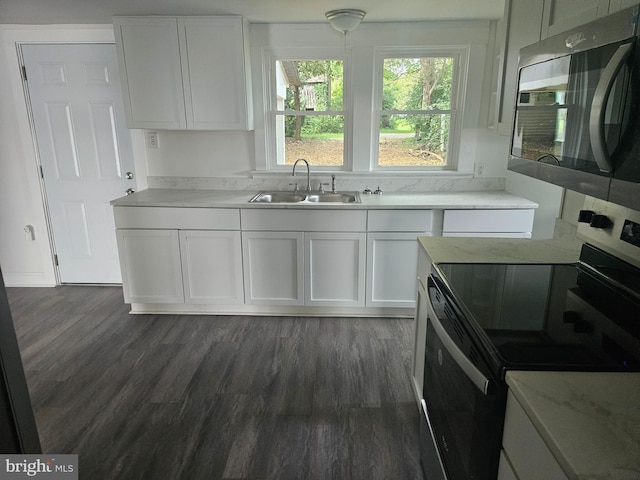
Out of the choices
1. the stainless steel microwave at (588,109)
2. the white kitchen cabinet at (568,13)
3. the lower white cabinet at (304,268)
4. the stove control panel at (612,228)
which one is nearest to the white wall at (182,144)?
the lower white cabinet at (304,268)

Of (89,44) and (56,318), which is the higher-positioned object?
(89,44)

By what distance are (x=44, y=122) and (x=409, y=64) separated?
3.09 m

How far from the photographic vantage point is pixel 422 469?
5.79ft

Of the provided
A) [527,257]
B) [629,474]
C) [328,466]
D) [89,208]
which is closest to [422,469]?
[328,466]

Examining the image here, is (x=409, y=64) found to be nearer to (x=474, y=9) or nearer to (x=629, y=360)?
(x=474, y=9)

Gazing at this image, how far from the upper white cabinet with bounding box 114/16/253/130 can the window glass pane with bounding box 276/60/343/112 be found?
14.5 inches

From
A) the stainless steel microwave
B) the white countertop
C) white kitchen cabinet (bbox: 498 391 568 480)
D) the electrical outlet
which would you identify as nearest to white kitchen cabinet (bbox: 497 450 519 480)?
white kitchen cabinet (bbox: 498 391 568 480)

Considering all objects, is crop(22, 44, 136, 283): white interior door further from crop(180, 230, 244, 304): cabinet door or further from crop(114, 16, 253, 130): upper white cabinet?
crop(180, 230, 244, 304): cabinet door

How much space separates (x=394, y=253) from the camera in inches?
118

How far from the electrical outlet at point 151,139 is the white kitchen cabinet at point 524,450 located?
333 centimetres

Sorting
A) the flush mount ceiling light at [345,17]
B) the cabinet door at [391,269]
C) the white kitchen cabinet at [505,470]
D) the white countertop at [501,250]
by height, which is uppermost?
the flush mount ceiling light at [345,17]

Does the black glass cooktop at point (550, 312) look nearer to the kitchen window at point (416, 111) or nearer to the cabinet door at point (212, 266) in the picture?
the cabinet door at point (212, 266)

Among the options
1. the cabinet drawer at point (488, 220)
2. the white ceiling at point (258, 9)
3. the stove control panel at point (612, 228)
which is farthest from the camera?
the cabinet drawer at point (488, 220)

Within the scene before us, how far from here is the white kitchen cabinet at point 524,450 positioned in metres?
0.78
